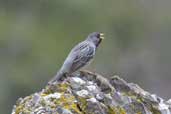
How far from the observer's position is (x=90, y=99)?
34.6 ft

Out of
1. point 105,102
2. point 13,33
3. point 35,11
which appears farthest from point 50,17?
point 105,102

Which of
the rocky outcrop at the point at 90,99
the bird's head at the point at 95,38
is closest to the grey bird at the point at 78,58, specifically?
the bird's head at the point at 95,38

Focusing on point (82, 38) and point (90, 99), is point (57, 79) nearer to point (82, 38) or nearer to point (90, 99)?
point (90, 99)

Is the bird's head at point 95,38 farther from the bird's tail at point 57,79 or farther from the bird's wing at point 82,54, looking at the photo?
the bird's tail at point 57,79

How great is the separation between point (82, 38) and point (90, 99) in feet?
71.7

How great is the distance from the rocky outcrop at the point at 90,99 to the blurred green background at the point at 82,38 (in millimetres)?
17202

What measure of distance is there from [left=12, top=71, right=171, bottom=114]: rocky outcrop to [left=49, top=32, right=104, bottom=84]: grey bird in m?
0.28

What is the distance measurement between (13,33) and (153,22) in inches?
270

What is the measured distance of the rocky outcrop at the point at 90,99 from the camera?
10352mm

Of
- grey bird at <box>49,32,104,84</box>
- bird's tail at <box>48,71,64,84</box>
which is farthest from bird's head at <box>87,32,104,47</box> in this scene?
bird's tail at <box>48,71,64,84</box>

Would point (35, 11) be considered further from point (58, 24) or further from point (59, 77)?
point (59, 77)

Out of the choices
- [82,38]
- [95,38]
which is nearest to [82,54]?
[95,38]

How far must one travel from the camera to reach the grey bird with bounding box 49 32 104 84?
11.9 metres

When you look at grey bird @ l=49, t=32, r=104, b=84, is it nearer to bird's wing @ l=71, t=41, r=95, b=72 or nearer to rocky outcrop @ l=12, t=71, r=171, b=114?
bird's wing @ l=71, t=41, r=95, b=72
